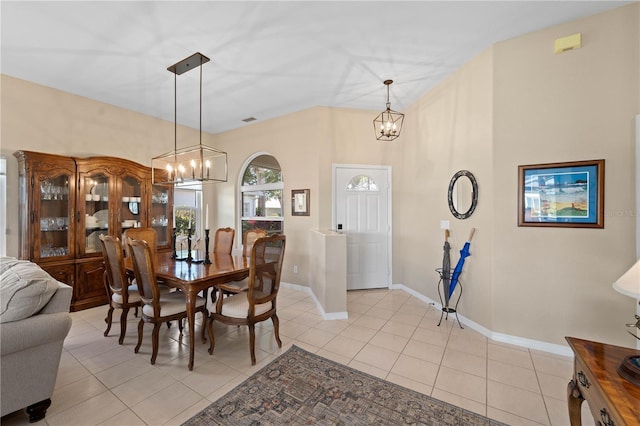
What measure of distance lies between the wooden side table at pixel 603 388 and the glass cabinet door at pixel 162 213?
16.1 feet

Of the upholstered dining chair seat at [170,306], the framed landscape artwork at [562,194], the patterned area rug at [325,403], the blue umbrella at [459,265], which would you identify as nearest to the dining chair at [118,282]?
the upholstered dining chair seat at [170,306]

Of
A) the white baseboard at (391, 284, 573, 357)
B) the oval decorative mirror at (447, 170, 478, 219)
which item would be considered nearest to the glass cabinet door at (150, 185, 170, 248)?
the oval decorative mirror at (447, 170, 478, 219)

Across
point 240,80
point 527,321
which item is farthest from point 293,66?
point 527,321

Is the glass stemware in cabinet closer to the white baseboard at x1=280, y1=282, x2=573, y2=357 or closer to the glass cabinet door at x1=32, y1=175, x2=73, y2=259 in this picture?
the glass cabinet door at x1=32, y1=175, x2=73, y2=259

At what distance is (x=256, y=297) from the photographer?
2438 mm

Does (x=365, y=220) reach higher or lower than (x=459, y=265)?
higher

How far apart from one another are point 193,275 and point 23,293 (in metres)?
1.04

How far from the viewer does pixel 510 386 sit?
2.07m

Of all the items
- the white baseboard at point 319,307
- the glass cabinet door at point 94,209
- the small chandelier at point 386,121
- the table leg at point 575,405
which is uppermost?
the small chandelier at point 386,121

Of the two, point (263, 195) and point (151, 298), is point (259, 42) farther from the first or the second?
point (263, 195)

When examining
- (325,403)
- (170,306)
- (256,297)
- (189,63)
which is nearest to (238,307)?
(256,297)

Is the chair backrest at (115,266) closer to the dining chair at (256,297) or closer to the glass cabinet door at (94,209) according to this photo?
the dining chair at (256,297)

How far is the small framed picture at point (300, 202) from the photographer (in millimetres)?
4395

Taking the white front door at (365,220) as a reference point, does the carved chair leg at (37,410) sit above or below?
below
